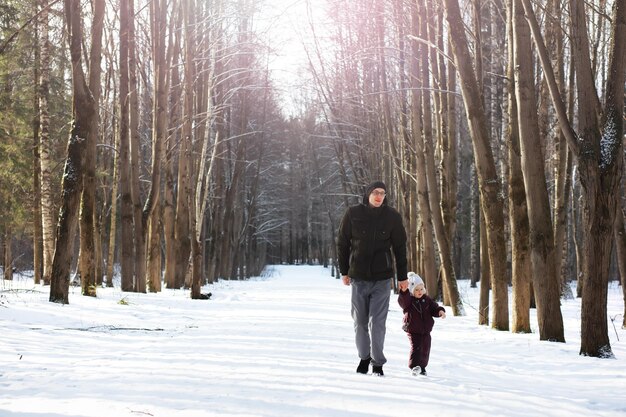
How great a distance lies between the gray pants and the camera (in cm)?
585

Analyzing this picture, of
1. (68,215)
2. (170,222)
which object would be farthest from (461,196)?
(68,215)

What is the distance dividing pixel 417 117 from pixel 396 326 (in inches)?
265

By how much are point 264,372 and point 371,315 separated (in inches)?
47.1

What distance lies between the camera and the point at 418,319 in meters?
6.25

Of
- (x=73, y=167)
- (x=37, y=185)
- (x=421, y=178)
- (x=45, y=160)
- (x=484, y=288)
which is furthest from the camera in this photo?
(x=37, y=185)

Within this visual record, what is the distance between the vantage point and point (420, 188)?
643 inches

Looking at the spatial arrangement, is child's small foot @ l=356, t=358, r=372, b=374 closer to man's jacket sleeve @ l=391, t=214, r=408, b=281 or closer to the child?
the child

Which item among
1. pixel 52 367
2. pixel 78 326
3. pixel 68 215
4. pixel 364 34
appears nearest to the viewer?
pixel 52 367

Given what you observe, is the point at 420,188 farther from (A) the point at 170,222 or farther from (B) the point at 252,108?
(B) the point at 252,108

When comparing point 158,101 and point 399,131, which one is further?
point 399,131

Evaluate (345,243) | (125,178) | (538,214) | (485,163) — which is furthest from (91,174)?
(538,214)

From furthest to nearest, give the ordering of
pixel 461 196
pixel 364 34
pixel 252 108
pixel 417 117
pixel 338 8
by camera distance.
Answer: pixel 461 196
pixel 252 108
pixel 364 34
pixel 338 8
pixel 417 117

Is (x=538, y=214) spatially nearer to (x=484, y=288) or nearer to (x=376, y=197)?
(x=376, y=197)

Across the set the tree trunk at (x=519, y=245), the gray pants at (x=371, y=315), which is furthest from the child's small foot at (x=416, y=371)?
the tree trunk at (x=519, y=245)
